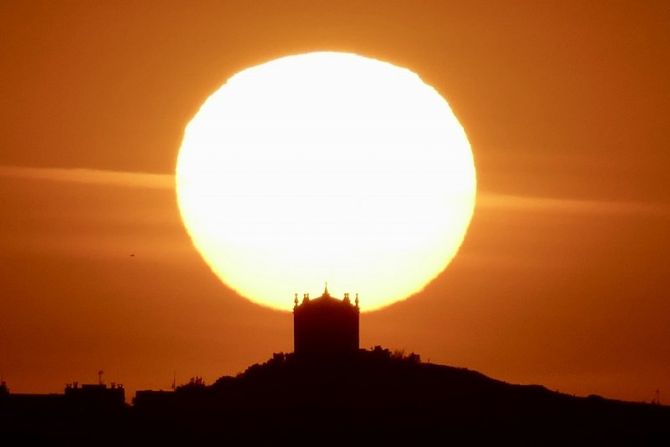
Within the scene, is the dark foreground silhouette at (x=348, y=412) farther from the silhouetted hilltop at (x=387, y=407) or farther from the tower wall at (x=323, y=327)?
the tower wall at (x=323, y=327)

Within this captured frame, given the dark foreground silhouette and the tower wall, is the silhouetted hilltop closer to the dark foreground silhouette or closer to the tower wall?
the dark foreground silhouette

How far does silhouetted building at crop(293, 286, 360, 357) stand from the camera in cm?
12438

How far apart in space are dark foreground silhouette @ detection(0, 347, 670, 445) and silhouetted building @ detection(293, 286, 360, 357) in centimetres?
93

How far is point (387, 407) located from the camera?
121375 mm

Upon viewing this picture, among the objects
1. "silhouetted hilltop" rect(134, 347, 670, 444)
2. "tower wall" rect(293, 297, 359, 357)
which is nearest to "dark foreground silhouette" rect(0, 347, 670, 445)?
"silhouetted hilltop" rect(134, 347, 670, 444)

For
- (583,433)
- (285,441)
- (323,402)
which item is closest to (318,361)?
(323,402)

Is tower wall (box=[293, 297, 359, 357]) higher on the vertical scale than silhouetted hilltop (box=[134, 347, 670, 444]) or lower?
higher

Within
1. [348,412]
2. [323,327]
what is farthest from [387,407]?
[323,327]

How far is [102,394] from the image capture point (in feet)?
438

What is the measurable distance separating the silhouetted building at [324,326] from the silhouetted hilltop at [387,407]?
897 mm

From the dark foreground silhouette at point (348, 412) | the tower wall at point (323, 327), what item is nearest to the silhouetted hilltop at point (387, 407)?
the dark foreground silhouette at point (348, 412)

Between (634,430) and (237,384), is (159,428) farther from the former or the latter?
(634,430)

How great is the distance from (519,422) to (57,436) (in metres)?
33.1

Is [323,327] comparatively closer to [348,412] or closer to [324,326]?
[324,326]
